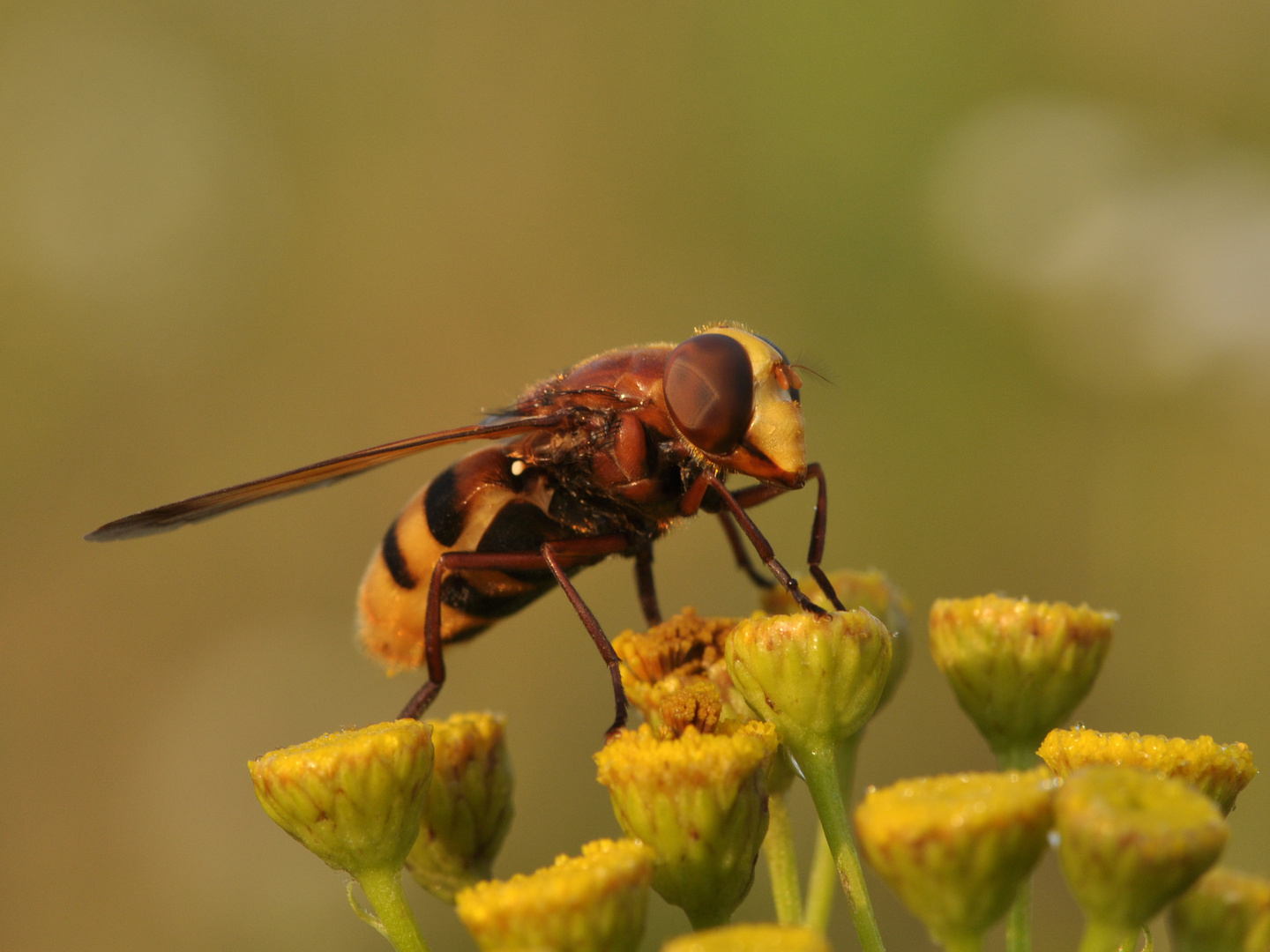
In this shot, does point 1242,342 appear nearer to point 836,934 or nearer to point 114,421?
point 836,934

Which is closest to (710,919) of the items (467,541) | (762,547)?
(762,547)

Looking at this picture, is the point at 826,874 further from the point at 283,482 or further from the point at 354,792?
the point at 283,482

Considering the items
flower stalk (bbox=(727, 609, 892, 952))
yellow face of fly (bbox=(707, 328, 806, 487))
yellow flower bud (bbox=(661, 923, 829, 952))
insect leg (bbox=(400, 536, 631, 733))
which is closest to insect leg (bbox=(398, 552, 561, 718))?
insect leg (bbox=(400, 536, 631, 733))

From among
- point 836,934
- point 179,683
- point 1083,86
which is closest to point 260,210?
point 179,683

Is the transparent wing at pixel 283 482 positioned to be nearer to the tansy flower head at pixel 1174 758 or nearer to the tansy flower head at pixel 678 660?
the tansy flower head at pixel 678 660

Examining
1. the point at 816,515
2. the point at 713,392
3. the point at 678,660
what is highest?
the point at 713,392

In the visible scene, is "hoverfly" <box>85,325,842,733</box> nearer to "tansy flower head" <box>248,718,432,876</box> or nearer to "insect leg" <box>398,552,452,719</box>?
"insect leg" <box>398,552,452,719</box>
